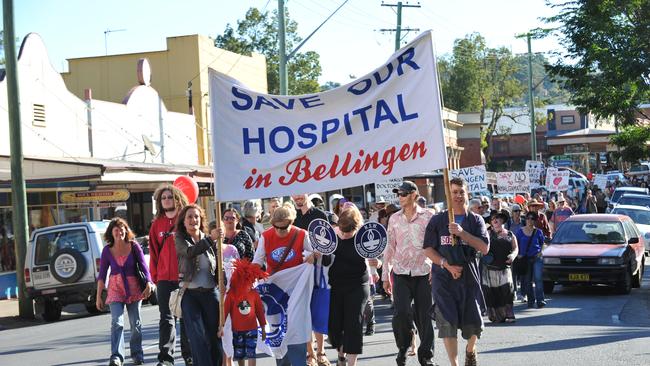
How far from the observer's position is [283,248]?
375 inches

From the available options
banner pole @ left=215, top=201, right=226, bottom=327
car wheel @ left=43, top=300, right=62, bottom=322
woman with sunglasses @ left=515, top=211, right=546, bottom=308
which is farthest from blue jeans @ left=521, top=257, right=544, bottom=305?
banner pole @ left=215, top=201, right=226, bottom=327

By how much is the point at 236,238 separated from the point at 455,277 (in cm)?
274

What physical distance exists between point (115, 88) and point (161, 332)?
35.9m

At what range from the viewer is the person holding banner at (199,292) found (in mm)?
9453

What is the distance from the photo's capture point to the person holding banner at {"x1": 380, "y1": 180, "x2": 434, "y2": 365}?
1026 cm

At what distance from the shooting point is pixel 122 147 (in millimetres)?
35469

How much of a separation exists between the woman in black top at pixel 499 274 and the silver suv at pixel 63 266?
8.34 meters

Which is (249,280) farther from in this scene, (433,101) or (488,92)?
(488,92)

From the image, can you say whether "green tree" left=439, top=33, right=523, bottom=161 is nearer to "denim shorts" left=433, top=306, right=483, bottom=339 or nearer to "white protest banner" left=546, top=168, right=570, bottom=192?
"white protest banner" left=546, top=168, right=570, bottom=192

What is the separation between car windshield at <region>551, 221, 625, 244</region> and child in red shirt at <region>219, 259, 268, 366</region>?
12904mm

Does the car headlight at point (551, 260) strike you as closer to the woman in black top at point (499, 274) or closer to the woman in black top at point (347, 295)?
the woman in black top at point (499, 274)

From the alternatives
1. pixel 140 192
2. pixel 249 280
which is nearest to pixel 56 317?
pixel 249 280

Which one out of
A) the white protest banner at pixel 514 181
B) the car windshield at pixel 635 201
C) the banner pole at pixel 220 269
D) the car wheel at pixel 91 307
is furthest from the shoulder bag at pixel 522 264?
the car windshield at pixel 635 201

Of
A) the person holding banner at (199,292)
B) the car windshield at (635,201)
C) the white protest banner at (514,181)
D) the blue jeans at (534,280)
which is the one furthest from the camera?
the car windshield at (635,201)
